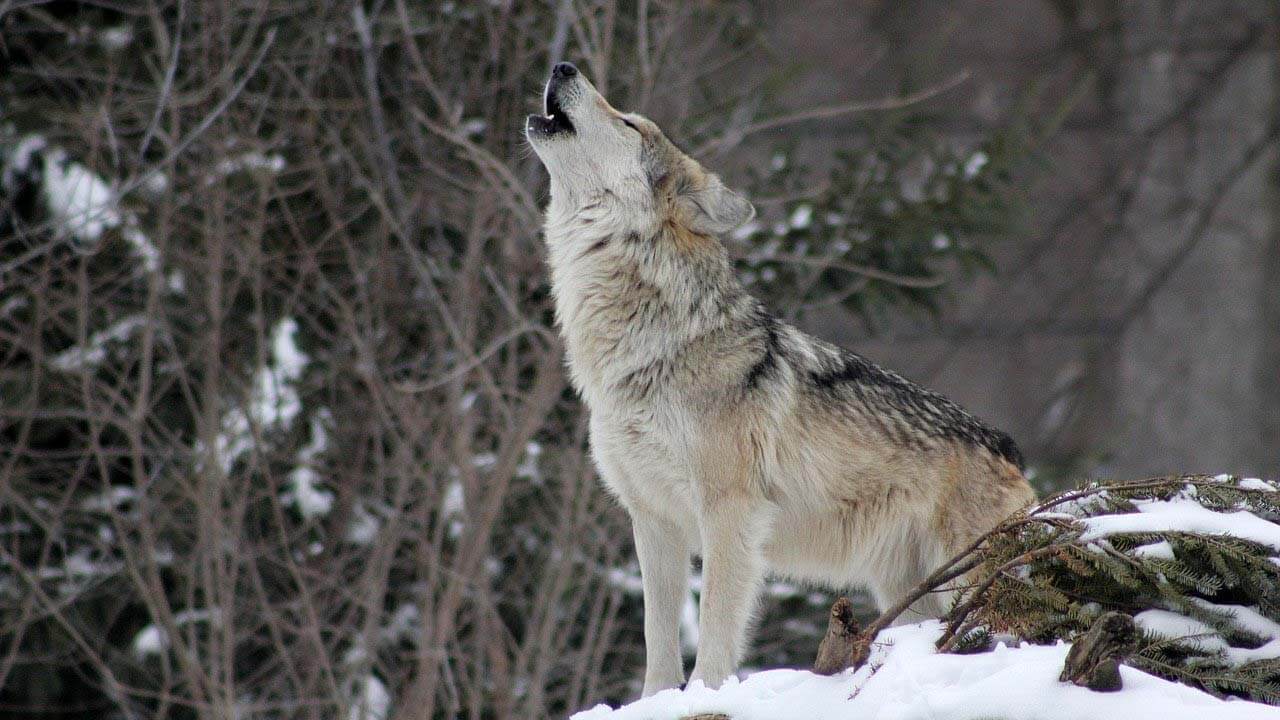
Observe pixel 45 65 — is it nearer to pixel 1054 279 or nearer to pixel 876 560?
pixel 876 560

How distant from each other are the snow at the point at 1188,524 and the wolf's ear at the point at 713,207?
77.1 inches

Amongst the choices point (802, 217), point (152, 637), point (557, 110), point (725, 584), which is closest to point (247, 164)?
point (152, 637)

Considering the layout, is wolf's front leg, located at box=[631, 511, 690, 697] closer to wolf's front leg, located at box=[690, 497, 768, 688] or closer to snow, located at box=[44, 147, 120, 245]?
wolf's front leg, located at box=[690, 497, 768, 688]

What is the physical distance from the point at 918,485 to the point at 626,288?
127 centimetres

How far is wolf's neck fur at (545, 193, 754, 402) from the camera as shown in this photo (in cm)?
471

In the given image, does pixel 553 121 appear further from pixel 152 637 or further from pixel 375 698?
pixel 152 637

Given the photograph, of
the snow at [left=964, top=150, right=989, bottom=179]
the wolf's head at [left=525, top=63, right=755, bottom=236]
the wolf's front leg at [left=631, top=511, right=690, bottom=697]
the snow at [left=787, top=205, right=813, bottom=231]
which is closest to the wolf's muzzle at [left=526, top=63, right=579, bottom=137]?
the wolf's head at [left=525, top=63, right=755, bottom=236]

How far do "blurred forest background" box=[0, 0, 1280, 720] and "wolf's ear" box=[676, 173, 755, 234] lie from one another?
2.14 meters

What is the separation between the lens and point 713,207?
4855 mm

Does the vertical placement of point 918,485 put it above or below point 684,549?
above

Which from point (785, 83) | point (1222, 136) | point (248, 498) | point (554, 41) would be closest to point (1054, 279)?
point (1222, 136)

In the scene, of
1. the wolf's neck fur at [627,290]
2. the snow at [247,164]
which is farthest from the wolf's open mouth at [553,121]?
the snow at [247,164]

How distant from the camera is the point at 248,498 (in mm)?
8195

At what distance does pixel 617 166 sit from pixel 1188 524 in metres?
2.40
